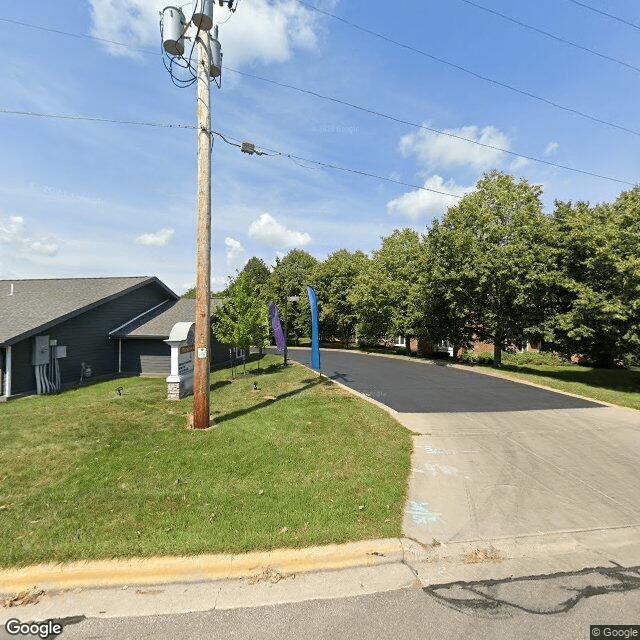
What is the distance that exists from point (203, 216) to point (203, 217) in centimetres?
2

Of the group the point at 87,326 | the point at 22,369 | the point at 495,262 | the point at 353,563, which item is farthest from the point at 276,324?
the point at 353,563

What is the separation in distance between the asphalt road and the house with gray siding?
986 centimetres

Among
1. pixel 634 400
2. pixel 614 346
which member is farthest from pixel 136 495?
pixel 614 346

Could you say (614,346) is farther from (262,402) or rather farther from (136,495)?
(136,495)

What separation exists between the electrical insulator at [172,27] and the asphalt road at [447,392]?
11.4 m

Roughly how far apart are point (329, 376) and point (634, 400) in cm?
1275

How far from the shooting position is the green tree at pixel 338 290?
41.6 metres

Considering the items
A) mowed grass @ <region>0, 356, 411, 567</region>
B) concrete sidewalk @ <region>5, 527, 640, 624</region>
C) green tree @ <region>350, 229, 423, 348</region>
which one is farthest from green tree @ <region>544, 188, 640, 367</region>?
concrete sidewalk @ <region>5, 527, 640, 624</region>

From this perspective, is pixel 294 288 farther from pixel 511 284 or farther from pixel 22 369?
pixel 22 369

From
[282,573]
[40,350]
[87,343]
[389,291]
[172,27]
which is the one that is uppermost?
[172,27]

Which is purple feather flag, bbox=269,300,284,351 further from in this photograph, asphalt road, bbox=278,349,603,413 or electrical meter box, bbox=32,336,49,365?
electrical meter box, bbox=32,336,49,365

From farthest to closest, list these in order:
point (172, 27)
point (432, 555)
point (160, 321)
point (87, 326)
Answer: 1. point (160, 321)
2. point (87, 326)
3. point (172, 27)
4. point (432, 555)

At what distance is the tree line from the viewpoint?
16641 mm

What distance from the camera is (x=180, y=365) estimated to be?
1366cm
